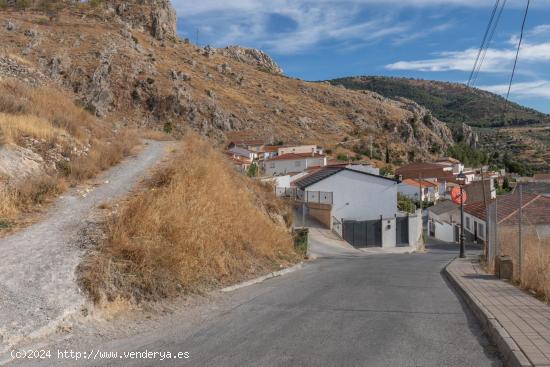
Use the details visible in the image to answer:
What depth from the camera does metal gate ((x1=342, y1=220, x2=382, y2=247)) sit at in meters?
35.3

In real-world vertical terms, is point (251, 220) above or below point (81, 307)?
above

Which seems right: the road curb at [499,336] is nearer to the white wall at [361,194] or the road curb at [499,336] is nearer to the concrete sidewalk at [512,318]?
the concrete sidewalk at [512,318]

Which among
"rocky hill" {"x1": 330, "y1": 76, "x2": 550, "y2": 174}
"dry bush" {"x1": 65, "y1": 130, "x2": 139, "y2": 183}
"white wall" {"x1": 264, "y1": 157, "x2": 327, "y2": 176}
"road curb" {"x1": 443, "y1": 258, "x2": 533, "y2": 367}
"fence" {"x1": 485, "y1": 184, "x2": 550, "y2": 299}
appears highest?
"rocky hill" {"x1": 330, "y1": 76, "x2": 550, "y2": 174}

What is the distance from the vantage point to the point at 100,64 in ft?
228

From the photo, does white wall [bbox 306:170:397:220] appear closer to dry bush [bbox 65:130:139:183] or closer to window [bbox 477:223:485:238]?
window [bbox 477:223:485:238]

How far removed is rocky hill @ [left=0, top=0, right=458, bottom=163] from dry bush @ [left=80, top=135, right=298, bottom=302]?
99.6ft

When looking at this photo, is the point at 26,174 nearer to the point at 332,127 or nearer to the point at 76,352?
the point at 76,352

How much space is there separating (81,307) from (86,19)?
92632mm

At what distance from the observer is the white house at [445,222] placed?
177ft

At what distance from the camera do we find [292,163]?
214 feet

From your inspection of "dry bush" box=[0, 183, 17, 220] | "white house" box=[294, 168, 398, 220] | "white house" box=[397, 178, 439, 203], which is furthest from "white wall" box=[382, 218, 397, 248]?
"white house" box=[397, 178, 439, 203]

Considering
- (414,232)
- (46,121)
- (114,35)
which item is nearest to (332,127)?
(114,35)

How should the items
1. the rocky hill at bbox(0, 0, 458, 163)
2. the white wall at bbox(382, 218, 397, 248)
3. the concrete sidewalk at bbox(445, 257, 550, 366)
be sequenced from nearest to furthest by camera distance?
the concrete sidewalk at bbox(445, 257, 550, 366), the white wall at bbox(382, 218, 397, 248), the rocky hill at bbox(0, 0, 458, 163)

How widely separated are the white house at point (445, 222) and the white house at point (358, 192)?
689 inches
